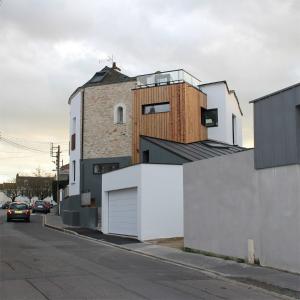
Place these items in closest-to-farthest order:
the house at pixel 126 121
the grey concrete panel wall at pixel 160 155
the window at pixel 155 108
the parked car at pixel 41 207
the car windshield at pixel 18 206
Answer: the grey concrete panel wall at pixel 160 155 → the house at pixel 126 121 → the window at pixel 155 108 → the car windshield at pixel 18 206 → the parked car at pixel 41 207

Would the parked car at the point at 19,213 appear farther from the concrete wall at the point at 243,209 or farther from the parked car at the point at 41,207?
the concrete wall at the point at 243,209

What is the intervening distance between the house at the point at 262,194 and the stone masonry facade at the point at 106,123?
17992mm

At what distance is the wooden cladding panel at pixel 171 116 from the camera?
109 ft

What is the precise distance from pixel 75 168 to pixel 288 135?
89.8ft

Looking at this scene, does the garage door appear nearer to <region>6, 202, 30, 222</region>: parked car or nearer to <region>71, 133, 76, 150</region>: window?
<region>71, 133, 76, 150</region>: window

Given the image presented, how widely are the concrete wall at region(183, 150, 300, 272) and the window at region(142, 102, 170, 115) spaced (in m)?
15.5

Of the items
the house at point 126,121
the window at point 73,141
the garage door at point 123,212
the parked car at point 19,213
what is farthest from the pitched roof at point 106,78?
the garage door at point 123,212

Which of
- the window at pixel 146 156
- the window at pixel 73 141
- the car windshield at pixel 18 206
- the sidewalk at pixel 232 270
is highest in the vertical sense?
the window at pixel 73 141

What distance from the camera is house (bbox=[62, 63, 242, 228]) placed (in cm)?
3344

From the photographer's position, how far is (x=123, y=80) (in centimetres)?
3638

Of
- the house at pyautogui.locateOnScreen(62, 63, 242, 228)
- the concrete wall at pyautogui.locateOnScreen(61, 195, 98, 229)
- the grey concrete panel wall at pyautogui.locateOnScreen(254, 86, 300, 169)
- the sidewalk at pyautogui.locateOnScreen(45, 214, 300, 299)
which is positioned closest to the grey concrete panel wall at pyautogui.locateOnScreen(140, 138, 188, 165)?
the house at pyautogui.locateOnScreen(62, 63, 242, 228)

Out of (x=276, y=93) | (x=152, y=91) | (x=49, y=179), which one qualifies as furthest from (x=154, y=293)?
(x=49, y=179)

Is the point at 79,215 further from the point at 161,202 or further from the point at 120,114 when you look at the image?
the point at 161,202

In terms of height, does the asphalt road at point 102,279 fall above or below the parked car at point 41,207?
below
